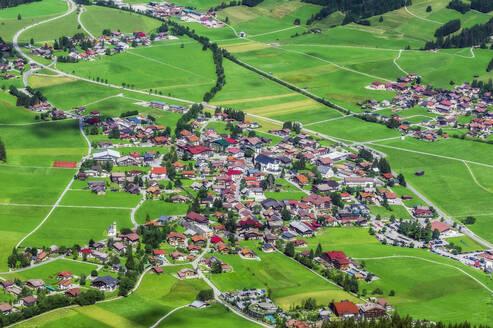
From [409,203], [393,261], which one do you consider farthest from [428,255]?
[409,203]

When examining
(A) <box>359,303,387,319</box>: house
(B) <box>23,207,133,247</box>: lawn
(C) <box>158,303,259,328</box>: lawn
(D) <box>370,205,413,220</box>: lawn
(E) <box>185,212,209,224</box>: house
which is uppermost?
(A) <box>359,303,387,319</box>: house

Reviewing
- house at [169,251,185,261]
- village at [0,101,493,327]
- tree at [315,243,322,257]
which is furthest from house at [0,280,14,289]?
tree at [315,243,322,257]

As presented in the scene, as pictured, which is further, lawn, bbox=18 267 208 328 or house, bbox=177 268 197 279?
house, bbox=177 268 197 279

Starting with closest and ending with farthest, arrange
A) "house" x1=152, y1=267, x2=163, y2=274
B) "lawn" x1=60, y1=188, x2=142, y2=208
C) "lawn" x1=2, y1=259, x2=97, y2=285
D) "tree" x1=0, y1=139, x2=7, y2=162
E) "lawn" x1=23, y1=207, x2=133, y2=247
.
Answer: "lawn" x1=2, y1=259, x2=97, y2=285 < "house" x1=152, y1=267, x2=163, y2=274 < "lawn" x1=23, y1=207, x2=133, y2=247 < "lawn" x1=60, y1=188, x2=142, y2=208 < "tree" x1=0, y1=139, x2=7, y2=162

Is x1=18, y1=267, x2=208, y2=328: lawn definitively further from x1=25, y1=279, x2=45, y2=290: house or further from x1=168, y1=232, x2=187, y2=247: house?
x1=168, y1=232, x2=187, y2=247: house

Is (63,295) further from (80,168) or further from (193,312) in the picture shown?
(80,168)

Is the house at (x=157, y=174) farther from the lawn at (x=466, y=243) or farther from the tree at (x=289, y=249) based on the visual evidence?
the lawn at (x=466, y=243)

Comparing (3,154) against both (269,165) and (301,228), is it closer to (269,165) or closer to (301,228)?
(269,165)
